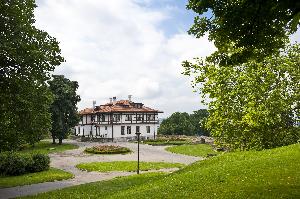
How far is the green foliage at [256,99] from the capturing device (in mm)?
23391

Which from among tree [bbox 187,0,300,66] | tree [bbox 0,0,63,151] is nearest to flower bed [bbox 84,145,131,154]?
tree [bbox 0,0,63,151]

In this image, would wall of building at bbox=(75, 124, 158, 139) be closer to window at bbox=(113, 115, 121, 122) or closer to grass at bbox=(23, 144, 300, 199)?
window at bbox=(113, 115, 121, 122)

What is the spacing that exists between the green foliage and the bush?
21.1m

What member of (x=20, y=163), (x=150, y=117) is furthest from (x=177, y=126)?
(x=20, y=163)

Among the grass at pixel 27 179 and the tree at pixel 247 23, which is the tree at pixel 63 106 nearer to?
the grass at pixel 27 179

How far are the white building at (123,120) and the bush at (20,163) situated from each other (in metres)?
44.6

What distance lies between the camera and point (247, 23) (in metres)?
10.3

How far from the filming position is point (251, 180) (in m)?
14.5

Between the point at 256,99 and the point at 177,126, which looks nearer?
the point at 256,99

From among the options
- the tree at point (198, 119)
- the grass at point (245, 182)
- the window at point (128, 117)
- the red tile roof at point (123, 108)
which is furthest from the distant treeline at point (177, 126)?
the grass at point (245, 182)

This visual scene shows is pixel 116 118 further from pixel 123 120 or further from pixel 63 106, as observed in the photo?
pixel 63 106

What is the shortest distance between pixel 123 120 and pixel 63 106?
63.7ft

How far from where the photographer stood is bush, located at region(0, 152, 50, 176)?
121ft

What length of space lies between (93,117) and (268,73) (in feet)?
242
